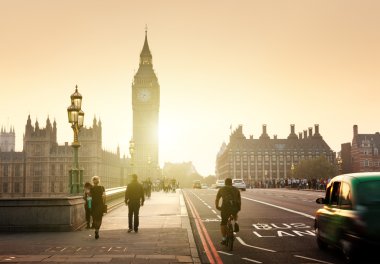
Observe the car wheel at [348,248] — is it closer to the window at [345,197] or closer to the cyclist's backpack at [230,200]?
the window at [345,197]

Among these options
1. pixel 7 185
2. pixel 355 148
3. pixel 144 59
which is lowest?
pixel 7 185

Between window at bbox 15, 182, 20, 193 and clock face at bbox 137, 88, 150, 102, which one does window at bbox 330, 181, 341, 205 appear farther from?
clock face at bbox 137, 88, 150, 102

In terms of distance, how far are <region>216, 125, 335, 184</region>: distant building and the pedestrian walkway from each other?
583 feet

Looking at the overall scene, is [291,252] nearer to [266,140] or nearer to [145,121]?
[145,121]

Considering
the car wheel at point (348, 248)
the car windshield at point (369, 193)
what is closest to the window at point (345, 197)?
the car windshield at point (369, 193)

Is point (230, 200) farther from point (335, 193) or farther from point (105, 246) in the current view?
point (105, 246)

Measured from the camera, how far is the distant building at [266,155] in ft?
637

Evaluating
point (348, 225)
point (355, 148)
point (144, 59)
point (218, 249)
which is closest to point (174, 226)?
point (218, 249)

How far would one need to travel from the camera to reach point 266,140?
649 feet

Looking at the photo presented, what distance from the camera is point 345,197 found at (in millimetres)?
10586

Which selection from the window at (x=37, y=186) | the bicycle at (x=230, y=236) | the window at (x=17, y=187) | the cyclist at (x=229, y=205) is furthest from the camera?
the window at (x=37, y=186)

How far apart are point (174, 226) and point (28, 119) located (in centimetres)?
14392

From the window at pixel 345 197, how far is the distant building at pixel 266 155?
183 meters

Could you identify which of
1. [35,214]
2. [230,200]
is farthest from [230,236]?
[35,214]
